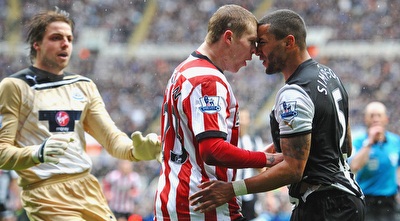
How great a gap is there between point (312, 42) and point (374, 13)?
263 cm

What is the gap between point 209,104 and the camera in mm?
3582

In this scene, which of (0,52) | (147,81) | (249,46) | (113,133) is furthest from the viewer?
(0,52)

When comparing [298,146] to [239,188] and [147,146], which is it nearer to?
[239,188]

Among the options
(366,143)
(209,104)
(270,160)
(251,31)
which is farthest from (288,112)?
(366,143)

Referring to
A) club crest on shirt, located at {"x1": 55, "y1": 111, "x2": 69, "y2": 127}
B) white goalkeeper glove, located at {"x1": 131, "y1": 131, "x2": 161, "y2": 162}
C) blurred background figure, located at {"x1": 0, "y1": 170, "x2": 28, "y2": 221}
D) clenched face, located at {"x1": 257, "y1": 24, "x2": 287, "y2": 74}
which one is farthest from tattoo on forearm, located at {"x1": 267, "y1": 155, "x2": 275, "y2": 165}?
blurred background figure, located at {"x1": 0, "y1": 170, "x2": 28, "y2": 221}

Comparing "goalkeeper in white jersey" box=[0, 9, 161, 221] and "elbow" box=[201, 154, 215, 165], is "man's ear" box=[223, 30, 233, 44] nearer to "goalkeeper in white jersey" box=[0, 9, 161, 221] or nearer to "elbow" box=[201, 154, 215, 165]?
"elbow" box=[201, 154, 215, 165]

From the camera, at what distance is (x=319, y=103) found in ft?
12.2

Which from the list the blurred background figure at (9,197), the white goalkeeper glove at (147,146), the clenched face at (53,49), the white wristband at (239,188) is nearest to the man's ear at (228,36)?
the white wristband at (239,188)

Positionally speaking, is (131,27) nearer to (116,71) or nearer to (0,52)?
(116,71)

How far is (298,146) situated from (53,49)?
7.42 feet

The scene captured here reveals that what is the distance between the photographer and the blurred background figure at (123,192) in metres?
12.1

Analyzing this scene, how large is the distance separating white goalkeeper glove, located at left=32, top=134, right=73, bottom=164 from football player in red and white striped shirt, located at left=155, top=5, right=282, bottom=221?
879 millimetres

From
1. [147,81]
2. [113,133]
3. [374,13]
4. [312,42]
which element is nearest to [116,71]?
[147,81]

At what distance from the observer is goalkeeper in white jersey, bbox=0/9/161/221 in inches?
184
